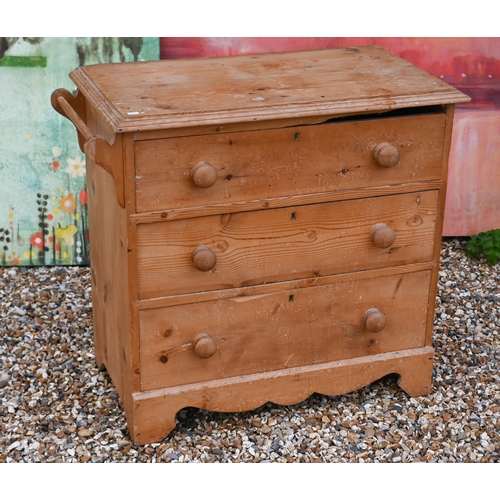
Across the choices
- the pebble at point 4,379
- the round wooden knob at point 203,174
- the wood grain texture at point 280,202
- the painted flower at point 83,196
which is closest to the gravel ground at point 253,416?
the pebble at point 4,379

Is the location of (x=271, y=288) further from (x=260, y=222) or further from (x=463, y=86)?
(x=463, y=86)

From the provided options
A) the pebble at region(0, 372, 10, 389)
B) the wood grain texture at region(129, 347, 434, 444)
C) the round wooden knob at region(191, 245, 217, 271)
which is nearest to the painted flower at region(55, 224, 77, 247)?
the pebble at region(0, 372, 10, 389)

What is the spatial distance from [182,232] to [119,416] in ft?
2.75

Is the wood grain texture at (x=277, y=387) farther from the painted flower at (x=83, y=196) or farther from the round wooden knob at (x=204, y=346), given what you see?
the painted flower at (x=83, y=196)

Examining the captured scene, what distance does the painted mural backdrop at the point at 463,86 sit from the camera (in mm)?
4777

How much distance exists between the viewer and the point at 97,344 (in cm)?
411

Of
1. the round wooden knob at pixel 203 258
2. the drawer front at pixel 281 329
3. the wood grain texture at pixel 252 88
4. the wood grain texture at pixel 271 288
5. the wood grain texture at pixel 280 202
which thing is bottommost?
the drawer front at pixel 281 329

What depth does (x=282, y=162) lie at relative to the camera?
3430 millimetres

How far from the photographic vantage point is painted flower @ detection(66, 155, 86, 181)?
481cm

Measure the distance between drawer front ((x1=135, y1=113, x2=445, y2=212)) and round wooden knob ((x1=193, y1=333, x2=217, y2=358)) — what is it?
0.50 meters

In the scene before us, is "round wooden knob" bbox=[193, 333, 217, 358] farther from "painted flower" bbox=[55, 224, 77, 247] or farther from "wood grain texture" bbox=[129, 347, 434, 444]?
"painted flower" bbox=[55, 224, 77, 247]

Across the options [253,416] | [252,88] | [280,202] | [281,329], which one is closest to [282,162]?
[280,202]

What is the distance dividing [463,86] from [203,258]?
7.10 ft

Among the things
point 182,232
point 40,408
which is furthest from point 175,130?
point 40,408
